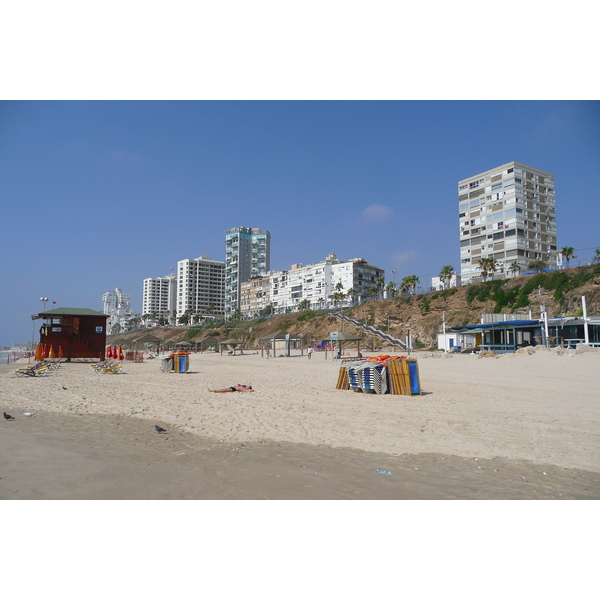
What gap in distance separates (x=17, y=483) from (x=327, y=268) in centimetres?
10115

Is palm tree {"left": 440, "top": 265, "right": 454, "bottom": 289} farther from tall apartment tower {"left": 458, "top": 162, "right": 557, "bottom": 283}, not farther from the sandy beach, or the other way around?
the sandy beach

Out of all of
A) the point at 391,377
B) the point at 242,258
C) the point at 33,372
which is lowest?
the point at 33,372

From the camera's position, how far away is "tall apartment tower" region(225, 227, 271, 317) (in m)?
136

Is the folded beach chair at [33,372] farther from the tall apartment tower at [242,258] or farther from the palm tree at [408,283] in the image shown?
the tall apartment tower at [242,258]

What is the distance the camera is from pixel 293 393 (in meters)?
13.2

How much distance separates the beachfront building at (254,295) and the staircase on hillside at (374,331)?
52454mm

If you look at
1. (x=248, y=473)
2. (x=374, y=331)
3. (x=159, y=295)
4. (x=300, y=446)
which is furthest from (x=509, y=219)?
(x=159, y=295)

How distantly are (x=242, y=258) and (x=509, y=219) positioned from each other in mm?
88357

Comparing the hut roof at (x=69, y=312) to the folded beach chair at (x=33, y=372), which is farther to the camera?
the hut roof at (x=69, y=312)

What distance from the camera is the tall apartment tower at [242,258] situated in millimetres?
135875

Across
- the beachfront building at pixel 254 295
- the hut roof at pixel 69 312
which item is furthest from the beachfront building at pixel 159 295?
the hut roof at pixel 69 312

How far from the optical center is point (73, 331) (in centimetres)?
3014

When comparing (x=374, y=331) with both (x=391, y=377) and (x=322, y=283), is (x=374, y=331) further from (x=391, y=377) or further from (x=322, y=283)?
(x=322, y=283)

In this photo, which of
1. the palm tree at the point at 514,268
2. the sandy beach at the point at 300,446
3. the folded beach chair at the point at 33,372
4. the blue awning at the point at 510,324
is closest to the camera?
the sandy beach at the point at 300,446
